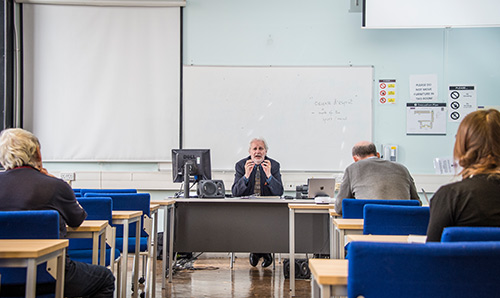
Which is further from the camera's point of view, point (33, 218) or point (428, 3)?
point (428, 3)

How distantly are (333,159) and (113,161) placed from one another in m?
2.60

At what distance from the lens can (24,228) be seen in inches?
76.9

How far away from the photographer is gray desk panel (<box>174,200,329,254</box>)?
15.4 ft

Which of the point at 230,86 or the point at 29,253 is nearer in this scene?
the point at 29,253

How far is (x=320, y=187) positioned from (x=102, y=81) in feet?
10.1

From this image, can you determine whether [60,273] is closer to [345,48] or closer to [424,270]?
[424,270]

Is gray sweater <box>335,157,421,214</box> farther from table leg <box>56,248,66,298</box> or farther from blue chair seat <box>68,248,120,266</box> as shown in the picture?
table leg <box>56,248,66,298</box>

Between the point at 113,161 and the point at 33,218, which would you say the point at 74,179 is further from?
the point at 33,218

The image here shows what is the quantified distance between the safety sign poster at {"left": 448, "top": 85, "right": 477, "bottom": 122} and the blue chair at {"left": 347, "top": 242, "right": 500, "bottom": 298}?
5158 millimetres

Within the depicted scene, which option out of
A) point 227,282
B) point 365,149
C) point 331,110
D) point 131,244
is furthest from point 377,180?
point 331,110

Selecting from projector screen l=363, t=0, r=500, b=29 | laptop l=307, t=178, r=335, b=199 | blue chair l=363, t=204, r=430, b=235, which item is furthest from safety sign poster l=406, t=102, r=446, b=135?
blue chair l=363, t=204, r=430, b=235

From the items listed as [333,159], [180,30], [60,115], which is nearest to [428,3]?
[333,159]

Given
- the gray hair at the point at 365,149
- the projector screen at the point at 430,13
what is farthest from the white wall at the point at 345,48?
the gray hair at the point at 365,149

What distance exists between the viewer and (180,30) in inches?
239
